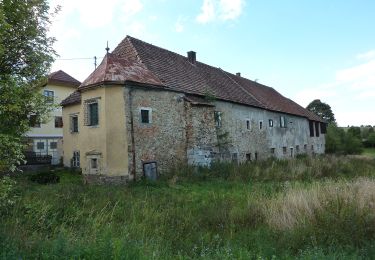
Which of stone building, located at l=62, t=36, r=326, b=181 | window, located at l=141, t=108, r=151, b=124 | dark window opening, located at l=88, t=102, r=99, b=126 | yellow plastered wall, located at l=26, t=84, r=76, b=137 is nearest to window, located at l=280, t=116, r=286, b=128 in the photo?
stone building, located at l=62, t=36, r=326, b=181

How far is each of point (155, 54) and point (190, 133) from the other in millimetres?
6159

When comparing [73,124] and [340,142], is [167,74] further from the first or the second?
[340,142]

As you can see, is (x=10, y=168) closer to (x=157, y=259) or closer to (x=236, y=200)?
(x=157, y=259)

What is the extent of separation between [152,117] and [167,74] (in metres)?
3.84

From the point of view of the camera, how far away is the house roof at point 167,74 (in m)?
18.4

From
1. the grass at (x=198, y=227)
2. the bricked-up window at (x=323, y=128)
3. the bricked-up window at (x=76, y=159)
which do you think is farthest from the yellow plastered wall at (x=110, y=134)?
the bricked-up window at (x=323, y=128)

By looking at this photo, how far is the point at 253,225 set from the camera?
338 inches

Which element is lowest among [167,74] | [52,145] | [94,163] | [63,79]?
[94,163]

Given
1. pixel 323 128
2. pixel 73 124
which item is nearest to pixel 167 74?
pixel 73 124

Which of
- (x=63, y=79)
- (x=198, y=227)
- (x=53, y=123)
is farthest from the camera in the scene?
(x=63, y=79)

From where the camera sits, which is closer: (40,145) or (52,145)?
(40,145)

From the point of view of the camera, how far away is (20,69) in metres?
6.73

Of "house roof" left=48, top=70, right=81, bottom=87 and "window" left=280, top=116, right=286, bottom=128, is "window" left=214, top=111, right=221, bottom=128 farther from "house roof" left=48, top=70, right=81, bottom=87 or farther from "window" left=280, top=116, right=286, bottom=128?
"house roof" left=48, top=70, right=81, bottom=87

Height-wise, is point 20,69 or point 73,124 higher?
point 73,124
